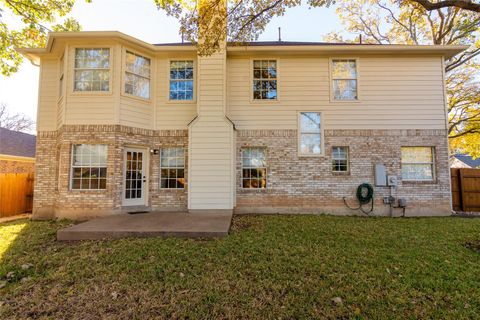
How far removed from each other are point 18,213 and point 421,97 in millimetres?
15985

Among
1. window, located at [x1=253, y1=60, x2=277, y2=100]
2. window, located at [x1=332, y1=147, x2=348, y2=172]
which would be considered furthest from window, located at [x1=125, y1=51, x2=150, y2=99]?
window, located at [x1=332, y1=147, x2=348, y2=172]

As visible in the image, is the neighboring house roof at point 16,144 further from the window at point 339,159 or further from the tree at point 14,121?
the window at point 339,159

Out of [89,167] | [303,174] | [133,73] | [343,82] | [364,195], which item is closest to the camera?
[89,167]

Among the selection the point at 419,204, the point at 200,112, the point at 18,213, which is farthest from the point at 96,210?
the point at 419,204

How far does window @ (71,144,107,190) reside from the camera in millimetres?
7000

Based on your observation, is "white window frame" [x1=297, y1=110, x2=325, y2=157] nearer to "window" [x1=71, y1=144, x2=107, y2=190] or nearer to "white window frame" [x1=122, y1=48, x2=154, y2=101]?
"white window frame" [x1=122, y1=48, x2=154, y2=101]

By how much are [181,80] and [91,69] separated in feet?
9.05

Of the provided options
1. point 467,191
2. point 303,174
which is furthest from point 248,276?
point 467,191

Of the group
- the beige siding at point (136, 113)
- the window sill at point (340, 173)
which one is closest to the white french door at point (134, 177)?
the beige siding at point (136, 113)

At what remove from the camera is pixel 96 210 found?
6.85 meters

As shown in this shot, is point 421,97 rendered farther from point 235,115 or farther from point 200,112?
point 200,112

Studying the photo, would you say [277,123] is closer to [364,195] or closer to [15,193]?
[364,195]

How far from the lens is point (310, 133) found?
317 inches

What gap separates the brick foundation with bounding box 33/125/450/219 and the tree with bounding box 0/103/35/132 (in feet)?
87.5
